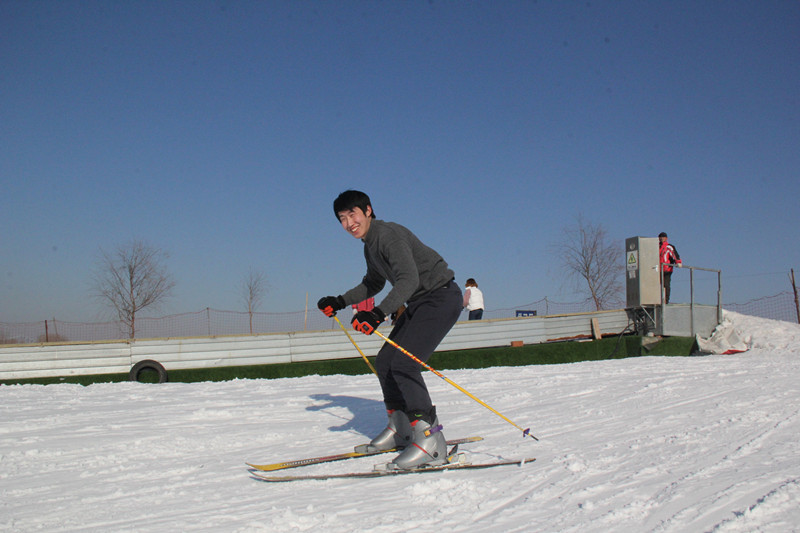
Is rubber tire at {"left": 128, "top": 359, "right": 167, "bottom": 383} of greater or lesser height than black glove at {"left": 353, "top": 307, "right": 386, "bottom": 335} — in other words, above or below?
below

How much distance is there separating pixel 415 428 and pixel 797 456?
215 centimetres

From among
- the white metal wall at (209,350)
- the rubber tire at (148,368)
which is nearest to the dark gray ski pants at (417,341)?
the white metal wall at (209,350)

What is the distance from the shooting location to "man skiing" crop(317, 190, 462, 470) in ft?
11.4

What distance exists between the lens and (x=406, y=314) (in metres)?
3.89

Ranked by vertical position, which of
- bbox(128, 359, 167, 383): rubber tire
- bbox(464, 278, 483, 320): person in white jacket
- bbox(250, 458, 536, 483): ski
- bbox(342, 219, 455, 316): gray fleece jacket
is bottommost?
bbox(128, 359, 167, 383): rubber tire

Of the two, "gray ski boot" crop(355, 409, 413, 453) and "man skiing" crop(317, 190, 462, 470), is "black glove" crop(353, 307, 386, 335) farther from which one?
"gray ski boot" crop(355, 409, 413, 453)

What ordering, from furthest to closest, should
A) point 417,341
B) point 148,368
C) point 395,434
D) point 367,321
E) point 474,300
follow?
point 474,300, point 148,368, point 395,434, point 417,341, point 367,321

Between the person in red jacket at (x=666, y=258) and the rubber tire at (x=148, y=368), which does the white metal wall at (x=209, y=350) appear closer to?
the rubber tire at (x=148, y=368)

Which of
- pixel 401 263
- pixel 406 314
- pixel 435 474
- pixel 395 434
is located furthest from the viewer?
pixel 395 434

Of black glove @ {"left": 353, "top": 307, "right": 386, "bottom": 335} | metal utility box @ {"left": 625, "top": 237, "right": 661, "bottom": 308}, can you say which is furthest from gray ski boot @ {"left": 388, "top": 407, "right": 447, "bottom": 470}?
metal utility box @ {"left": 625, "top": 237, "right": 661, "bottom": 308}

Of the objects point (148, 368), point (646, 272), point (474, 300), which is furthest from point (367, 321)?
point (646, 272)

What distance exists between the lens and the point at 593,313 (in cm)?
1247

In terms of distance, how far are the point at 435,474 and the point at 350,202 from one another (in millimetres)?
1734

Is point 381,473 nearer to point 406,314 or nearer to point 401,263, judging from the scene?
point 406,314
